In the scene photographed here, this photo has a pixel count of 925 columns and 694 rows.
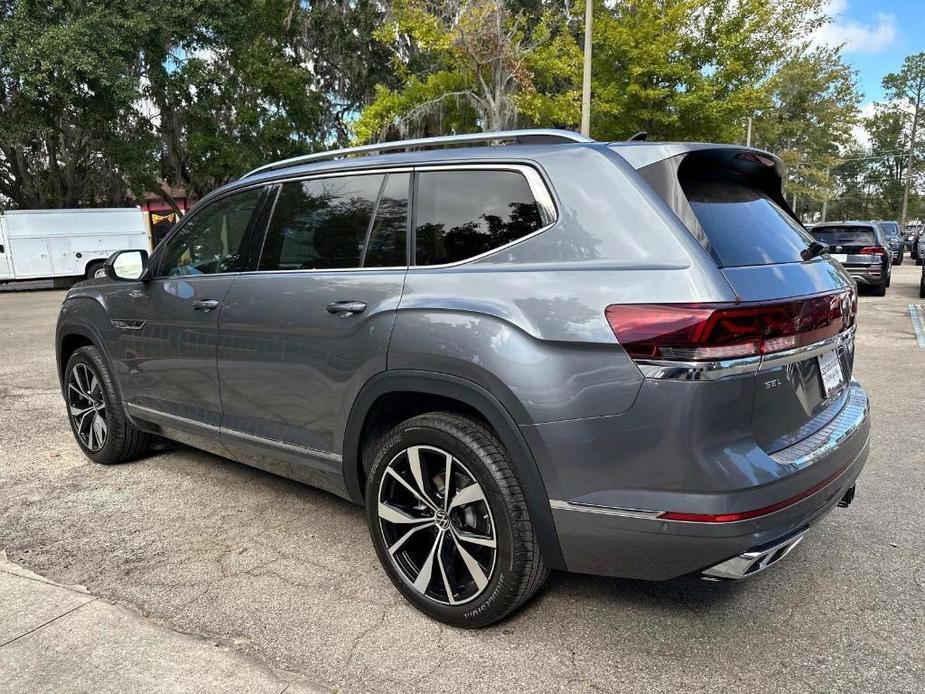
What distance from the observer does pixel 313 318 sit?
117 inches

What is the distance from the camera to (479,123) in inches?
800

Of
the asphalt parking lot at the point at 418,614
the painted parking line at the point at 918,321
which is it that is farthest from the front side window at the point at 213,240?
the painted parking line at the point at 918,321

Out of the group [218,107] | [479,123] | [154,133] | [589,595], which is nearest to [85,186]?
[154,133]

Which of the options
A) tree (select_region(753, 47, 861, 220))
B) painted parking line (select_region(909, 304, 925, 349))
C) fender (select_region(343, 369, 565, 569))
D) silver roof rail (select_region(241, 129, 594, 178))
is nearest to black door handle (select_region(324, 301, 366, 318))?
fender (select_region(343, 369, 565, 569))

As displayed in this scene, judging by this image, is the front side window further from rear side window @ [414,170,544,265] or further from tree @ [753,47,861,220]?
tree @ [753,47,861,220]

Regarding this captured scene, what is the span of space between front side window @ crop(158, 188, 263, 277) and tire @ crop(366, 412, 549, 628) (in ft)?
4.98

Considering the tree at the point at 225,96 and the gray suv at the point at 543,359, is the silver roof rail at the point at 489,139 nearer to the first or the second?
the gray suv at the point at 543,359

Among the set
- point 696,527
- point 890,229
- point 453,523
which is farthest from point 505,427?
point 890,229

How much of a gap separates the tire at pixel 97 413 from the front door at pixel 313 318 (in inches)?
48.7

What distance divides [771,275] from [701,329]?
448 millimetres

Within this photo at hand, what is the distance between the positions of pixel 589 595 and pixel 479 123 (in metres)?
19.1

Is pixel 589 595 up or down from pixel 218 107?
down

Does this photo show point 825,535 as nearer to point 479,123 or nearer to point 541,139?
point 541,139

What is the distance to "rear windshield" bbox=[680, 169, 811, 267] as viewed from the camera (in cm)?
233
